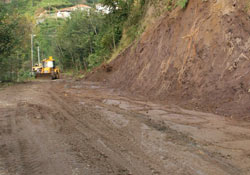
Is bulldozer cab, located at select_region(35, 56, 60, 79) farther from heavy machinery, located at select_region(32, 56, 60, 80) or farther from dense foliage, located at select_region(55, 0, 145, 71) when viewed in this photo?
dense foliage, located at select_region(55, 0, 145, 71)

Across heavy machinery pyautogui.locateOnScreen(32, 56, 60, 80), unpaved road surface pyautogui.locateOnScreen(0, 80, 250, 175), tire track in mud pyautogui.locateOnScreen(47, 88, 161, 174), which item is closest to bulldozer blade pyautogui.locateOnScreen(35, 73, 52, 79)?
heavy machinery pyautogui.locateOnScreen(32, 56, 60, 80)

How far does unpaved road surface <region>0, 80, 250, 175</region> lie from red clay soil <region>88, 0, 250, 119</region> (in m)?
1.51

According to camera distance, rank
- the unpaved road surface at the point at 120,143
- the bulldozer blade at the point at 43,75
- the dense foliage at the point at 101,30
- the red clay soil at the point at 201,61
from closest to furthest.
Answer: the unpaved road surface at the point at 120,143, the red clay soil at the point at 201,61, the dense foliage at the point at 101,30, the bulldozer blade at the point at 43,75

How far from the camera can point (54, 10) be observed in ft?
350

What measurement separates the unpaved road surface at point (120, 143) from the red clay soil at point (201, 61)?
151 cm

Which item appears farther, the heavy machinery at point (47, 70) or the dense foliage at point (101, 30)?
the heavy machinery at point (47, 70)

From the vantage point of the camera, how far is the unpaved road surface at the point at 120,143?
168 inches

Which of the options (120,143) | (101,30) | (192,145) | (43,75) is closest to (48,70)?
(43,75)

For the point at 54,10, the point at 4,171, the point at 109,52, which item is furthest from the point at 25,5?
the point at 4,171

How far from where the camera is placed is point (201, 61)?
11.7 metres

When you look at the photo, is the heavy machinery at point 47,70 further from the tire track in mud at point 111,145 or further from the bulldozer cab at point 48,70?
the tire track in mud at point 111,145

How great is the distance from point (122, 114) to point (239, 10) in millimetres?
6667

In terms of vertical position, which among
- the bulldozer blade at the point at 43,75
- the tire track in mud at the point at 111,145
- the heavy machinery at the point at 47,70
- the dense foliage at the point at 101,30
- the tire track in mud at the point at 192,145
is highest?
the dense foliage at the point at 101,30

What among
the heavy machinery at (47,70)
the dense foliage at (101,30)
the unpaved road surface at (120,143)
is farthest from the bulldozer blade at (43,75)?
the unpaved road surface at (120,143)
